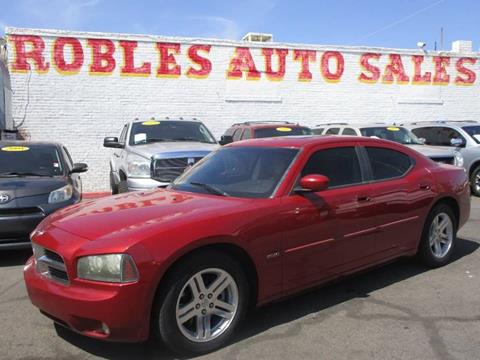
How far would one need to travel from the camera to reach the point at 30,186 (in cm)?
660

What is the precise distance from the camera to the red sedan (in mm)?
3441

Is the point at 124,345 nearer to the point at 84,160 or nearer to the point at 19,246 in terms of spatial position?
the point at 19,246

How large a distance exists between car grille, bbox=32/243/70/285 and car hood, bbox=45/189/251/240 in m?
0.22

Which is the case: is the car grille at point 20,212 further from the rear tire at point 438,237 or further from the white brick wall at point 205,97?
the white brick wall at point 205,97

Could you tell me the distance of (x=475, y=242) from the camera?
7117 millimetres

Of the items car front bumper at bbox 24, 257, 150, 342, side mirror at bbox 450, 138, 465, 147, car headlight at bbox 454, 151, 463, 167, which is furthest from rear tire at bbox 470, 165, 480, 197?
car front bumper at bbox 24, 257, 150, 342

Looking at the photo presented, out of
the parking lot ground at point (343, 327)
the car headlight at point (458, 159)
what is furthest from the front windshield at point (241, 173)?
the car headlight at point (458, 159)

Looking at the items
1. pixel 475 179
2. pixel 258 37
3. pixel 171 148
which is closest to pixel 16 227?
pixel 171 148

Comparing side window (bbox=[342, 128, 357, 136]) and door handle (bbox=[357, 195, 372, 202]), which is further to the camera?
side window (bbox=[342, 128, 357, 136])

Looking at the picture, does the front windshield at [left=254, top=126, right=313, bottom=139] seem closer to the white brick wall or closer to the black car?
the white brick wall

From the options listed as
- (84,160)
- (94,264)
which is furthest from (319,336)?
(84,160)

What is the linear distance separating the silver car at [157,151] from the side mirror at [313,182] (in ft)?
9.61

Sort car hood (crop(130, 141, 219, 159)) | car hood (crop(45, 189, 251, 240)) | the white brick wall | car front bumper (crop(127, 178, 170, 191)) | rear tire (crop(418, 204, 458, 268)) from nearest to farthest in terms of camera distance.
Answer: car hood (crop(45, 189, 251, 240)), rear tire (crop(418, 204, 458, 268)), car front bumper (crop(127, 178, 170, 191)), car hood (crop(130, 141, 219, 159)), the white brick wall

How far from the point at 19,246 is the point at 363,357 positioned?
4.44m
